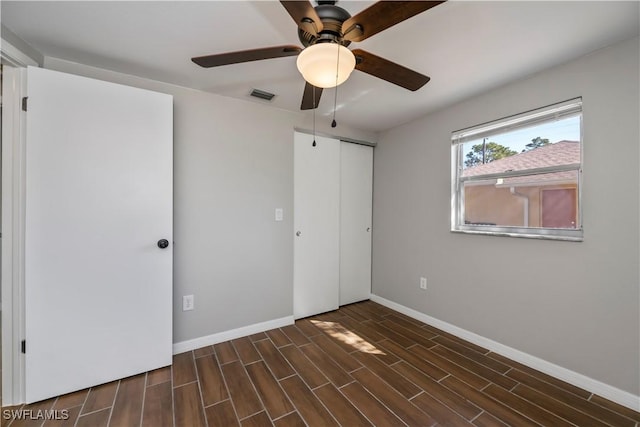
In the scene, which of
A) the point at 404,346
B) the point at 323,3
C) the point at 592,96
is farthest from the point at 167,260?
the point at 592,96

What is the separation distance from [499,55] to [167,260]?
2.75 m

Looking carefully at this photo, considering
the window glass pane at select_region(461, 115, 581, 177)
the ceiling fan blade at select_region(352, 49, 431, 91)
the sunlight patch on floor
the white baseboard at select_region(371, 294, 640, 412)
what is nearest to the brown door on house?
the window glass pane at select_region(461, 115, 581, 177)

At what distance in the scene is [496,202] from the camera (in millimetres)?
2242

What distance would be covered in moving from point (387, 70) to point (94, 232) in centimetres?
213

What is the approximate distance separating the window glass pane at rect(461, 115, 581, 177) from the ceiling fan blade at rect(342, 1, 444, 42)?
162cm

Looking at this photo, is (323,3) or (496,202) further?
(496,202)

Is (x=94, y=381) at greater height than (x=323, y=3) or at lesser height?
A: lesser

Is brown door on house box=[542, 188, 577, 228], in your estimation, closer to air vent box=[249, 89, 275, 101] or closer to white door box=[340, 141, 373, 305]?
white door box=[340, 141, 373, 305]

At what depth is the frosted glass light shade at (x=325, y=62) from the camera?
112 cm

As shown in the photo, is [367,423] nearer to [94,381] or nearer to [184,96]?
[94,381]

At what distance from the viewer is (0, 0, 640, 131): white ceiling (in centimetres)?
132

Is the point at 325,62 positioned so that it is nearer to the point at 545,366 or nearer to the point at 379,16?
the point at 379,16

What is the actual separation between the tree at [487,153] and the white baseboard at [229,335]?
93.8 inches

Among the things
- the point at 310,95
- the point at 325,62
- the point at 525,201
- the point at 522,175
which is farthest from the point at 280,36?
the point at 525,201
